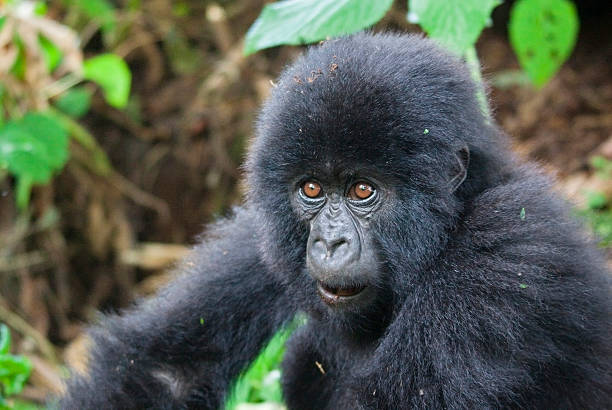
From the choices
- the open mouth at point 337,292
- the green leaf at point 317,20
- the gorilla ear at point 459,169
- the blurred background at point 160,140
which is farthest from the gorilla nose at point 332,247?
the blurred background at point 160,140

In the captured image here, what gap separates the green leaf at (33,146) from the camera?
5207mm

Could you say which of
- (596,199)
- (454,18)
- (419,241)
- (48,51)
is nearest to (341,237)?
(419,241)

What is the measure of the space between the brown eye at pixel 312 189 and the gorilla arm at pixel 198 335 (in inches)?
24.9

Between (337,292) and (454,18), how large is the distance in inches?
54.2

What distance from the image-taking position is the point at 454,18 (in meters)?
3.57

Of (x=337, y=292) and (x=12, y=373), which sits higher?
(x=337, y=292)

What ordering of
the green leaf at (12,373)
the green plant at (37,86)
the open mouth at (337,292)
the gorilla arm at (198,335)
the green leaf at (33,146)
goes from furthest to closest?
the green plant at (37,86), the green leaf at (33,146), the gorilla arm at (198,335), the green leaf at (12,373), the open mouth at (337,292)

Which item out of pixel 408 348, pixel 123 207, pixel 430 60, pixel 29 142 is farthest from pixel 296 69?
pixel 123 207

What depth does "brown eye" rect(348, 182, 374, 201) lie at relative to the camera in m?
3.12

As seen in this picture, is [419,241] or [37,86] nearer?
[419,241]

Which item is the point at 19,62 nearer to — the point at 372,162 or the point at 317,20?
the point at 317,20

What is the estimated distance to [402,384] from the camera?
2.97 metres

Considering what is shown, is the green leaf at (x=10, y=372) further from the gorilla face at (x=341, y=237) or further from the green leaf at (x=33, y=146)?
the green leaf at (x=33, y=146)

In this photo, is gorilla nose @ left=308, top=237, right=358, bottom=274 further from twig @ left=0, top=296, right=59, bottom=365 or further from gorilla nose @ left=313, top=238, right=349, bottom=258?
twig @ left=0, top=296, right=59, bottom=365
